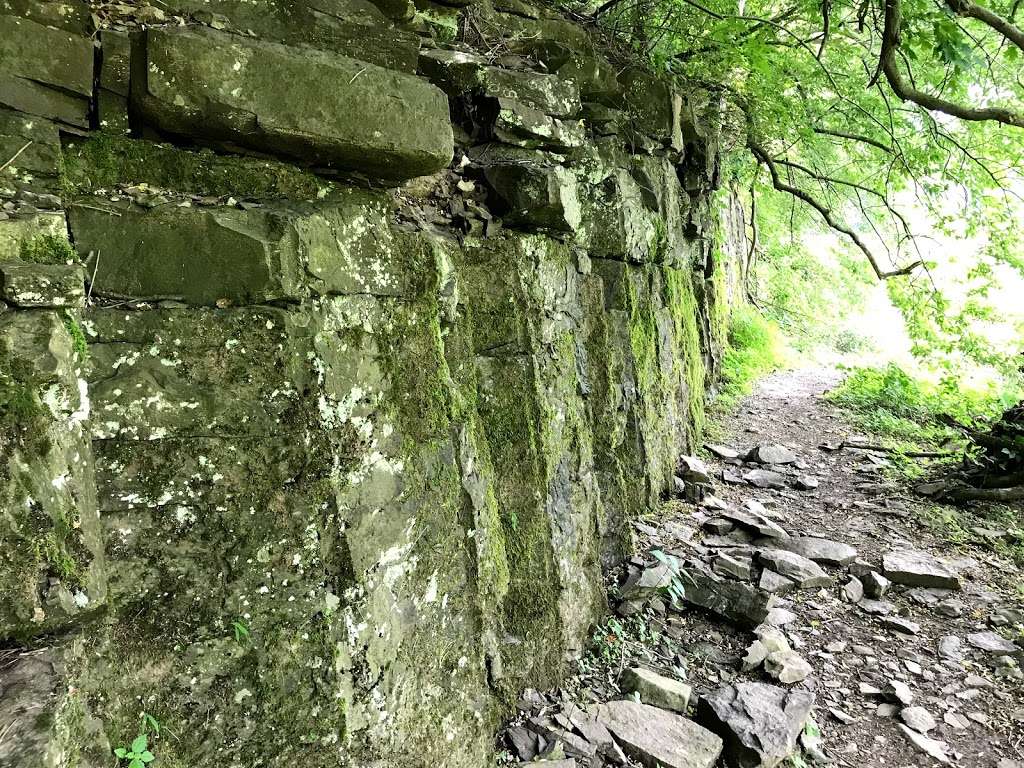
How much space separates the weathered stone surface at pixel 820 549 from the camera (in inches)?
260

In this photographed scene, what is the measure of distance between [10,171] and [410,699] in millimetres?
Answer: 2898

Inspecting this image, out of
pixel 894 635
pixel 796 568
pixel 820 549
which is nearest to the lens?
pixel 894 635

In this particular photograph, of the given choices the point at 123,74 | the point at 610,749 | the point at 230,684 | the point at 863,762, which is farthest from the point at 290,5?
the point at 863,762

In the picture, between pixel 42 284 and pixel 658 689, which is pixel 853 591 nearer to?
pixel 658 689

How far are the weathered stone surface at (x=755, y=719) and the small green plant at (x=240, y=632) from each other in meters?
2.98

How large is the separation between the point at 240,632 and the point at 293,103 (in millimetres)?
2428

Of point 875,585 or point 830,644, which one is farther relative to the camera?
point 875,585

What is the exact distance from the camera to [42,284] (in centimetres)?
224

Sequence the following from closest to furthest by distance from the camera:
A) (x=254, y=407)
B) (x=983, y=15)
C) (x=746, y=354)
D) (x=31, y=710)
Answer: (x=31, y=710) < (x=254, y=407) < (x=983, y=15) < (x=746, y=354)

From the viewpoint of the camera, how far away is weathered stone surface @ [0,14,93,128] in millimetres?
2287

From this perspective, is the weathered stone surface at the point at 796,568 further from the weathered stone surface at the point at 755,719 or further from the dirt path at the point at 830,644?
the weathered stone surface at the point at 755,719

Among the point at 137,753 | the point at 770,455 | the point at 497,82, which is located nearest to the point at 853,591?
the point at 770,455

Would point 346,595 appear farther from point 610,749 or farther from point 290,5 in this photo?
point 290,5

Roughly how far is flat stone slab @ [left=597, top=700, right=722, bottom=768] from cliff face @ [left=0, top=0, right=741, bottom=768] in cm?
57
